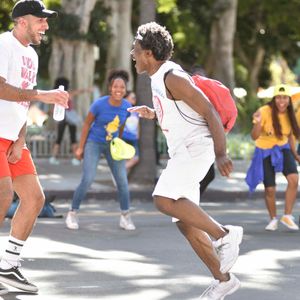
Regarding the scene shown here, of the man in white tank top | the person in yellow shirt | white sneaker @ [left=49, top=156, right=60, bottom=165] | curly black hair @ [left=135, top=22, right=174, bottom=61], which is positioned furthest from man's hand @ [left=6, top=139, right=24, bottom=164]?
white sneaker @ [left=49, top=156, right=60, bottom=165]

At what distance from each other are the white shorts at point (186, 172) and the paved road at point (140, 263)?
29.3 inches

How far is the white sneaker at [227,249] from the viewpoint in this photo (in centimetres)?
648

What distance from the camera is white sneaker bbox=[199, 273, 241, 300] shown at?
654 centimetres

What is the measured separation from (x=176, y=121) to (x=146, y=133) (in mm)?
10460

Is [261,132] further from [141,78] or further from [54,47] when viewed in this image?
[54,47]

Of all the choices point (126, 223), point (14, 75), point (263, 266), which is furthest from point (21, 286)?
point (126, 223)

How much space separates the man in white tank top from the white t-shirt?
79 cm

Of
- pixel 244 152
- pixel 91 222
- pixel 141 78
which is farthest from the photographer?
pixel 244 152

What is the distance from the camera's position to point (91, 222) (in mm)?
11867

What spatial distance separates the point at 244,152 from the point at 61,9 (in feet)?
17.5

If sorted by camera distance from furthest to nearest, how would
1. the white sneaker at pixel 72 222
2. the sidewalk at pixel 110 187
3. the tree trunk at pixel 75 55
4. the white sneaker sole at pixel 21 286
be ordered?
the tree trunk at pixel 75 55 → the sidewalk at pixel 110 187 → the white sneaker at pixel 72 222 → the white sneaker sole at pixel 21 286

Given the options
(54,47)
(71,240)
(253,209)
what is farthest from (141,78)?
(54,47)

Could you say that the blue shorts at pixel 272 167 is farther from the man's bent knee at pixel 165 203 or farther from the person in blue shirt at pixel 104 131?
the man's bent knee at pixel 165 203

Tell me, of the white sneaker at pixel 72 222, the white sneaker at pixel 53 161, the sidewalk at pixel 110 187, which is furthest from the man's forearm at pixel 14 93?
the white sneaker at pixel 53 161
